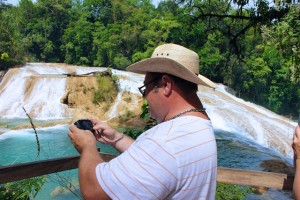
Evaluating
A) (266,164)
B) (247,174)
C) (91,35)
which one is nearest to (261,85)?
(91,35)

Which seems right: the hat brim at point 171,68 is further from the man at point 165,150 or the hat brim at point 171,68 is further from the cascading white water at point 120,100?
the cascading white water at point 120,100

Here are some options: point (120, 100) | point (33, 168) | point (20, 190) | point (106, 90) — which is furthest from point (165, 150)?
point (106, 90)

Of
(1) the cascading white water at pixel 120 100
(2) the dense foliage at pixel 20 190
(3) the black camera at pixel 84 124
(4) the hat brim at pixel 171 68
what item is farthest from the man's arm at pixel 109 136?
(1) the cascading white water at pixel 120 100

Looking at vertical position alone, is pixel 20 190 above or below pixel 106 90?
above

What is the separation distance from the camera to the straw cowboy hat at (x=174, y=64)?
1555 mm

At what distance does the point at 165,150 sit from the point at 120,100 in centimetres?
1736

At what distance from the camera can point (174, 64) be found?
5.10ft

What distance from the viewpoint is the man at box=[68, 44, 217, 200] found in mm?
1344

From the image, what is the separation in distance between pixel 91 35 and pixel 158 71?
126 ft

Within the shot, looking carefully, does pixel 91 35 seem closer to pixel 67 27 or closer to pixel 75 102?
pixel 67 27

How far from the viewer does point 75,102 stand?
19125 millimetres

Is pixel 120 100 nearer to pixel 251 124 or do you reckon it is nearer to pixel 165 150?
pixel 251 124

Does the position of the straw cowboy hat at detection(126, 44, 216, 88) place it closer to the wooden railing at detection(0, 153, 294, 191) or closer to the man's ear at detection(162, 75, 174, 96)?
the man's ear at detection(162, 75, 174, 96)

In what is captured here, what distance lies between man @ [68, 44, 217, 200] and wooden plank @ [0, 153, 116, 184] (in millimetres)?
638
